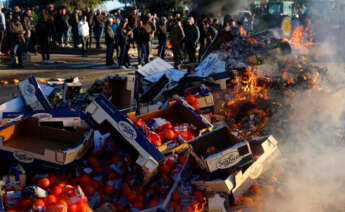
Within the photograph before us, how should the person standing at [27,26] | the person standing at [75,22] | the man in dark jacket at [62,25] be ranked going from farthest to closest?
1. the person standing at [75,22]
2. the man in dark jacket at [62,25]
3. the person standing at [27,26]

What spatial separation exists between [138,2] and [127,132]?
3034 cm

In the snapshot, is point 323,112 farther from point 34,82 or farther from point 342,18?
point 342,18

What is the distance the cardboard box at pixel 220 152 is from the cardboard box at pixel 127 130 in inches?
21.4

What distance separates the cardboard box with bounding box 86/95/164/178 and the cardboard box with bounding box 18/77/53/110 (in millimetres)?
1619

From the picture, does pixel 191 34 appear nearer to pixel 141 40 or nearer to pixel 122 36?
pixel 141 40

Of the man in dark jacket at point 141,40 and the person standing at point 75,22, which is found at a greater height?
the person standing at point 75,22

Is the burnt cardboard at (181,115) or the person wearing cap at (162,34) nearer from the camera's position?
the burnt cardboard at (181,115)

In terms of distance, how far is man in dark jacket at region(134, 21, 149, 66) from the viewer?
13.4 metres

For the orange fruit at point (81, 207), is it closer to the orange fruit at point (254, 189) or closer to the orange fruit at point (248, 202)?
the orange fruit at point (248, 202)

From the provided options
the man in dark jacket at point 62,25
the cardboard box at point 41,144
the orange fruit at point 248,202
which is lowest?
the orange fruit at point 248,202

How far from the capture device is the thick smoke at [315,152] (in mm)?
4719

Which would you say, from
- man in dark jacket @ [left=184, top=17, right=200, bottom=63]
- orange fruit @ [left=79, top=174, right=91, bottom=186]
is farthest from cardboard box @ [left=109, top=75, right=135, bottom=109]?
man in dark jacket @ [left=184, top=17, right=200, bottom=63]

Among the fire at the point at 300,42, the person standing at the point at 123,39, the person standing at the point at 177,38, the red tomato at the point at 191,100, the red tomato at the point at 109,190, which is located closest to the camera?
the red tomato at the point at 109,190

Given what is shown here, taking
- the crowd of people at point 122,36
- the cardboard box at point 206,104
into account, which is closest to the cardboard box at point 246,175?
the cardboard box at point 206,104
